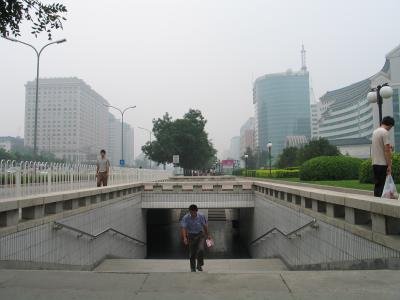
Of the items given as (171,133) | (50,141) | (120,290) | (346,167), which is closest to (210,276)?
(120,290)

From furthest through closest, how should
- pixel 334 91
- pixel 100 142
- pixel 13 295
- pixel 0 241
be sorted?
pixel 334 91 → pixel 100 142 → pixel 0 241 → pixel 13 295

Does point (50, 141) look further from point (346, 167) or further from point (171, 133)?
point (346, 167)

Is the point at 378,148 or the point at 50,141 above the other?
the point at 50,141

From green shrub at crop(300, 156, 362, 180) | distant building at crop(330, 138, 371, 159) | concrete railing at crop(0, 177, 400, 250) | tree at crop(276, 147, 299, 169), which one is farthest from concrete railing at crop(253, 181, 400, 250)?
distant building at crop(330, 138, 371, 159)

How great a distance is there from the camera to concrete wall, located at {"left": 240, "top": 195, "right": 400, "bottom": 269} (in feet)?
17.4

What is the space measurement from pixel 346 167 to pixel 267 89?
126 meters

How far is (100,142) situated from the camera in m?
77.0

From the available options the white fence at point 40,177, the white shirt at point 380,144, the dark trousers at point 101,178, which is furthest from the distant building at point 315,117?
the white shirt at point 380,144

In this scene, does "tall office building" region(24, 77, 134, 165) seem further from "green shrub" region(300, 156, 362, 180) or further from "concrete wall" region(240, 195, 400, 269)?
"concrete wall" region(240, 195, 400, 269)

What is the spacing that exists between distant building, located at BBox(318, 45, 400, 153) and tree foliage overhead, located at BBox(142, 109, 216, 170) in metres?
42.9

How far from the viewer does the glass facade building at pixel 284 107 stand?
137m

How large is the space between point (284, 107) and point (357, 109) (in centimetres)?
3291

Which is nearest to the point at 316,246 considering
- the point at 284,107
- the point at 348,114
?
the point at 348,114

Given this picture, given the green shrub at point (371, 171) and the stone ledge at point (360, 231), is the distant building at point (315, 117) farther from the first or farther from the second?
the stone ledge at point (360, 231)
